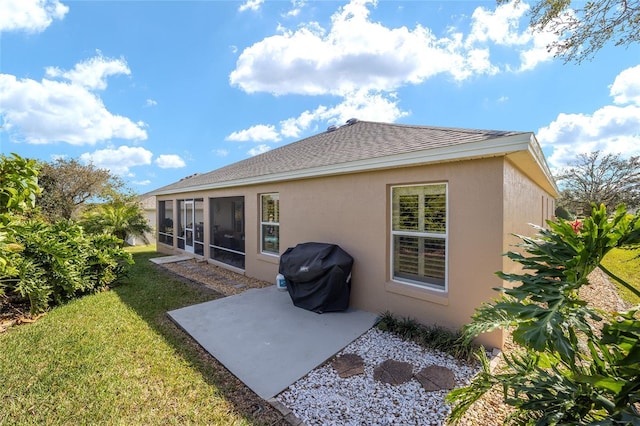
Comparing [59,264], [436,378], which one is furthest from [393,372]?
[59,264]

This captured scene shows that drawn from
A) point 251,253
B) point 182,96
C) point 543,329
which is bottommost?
point 251,253

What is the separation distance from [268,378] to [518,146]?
464cm

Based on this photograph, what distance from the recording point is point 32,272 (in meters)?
5.92

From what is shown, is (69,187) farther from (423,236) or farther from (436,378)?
(436,378)

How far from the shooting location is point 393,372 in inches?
145

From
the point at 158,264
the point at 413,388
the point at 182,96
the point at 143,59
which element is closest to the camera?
the point at 413,388

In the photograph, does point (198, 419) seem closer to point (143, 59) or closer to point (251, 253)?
point (251, 253)

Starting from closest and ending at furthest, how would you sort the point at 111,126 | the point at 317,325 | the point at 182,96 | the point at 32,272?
the point at 317,325 < the point at 32,272 < the point at 182,96 < the point at 111,126

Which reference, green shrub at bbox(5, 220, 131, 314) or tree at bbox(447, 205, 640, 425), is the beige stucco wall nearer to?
tree at bbox(447, 205, 640, 425)

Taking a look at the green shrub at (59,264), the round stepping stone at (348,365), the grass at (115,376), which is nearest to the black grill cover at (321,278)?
the round stepping stone at (348,365)

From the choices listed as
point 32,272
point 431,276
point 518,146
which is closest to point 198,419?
point 431,276

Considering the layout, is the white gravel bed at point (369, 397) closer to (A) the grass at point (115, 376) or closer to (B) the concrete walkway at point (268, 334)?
(B) the concrete walkway at point (268, 334)

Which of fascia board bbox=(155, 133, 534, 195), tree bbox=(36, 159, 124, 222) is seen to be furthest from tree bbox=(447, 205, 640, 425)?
tree bbox=(36, 159, 124, 222)

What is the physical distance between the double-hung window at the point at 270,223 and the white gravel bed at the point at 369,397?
4910mm
